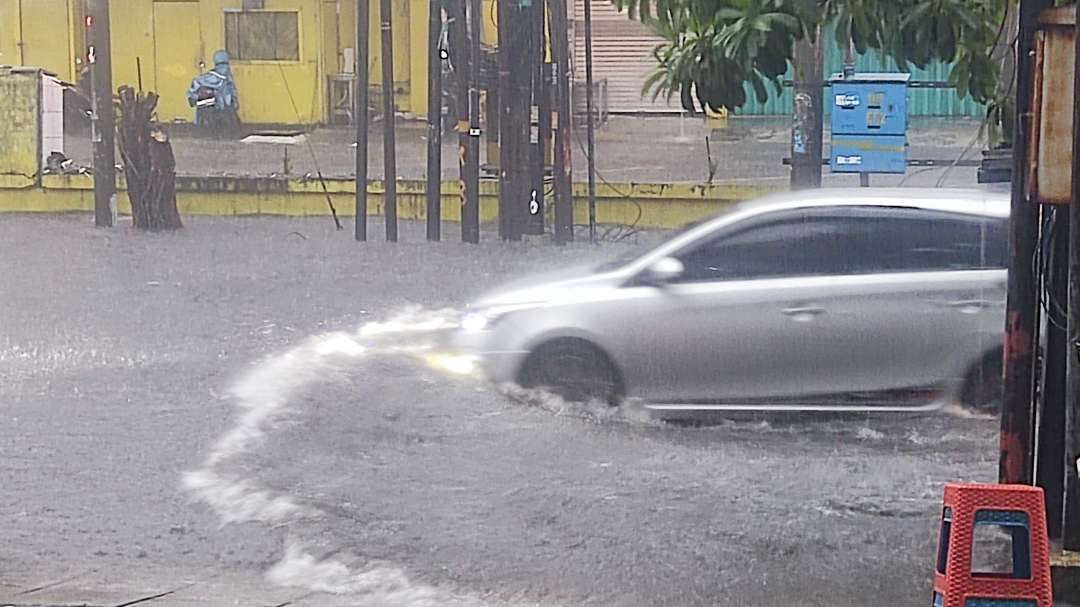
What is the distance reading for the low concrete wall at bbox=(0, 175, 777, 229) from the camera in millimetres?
6520

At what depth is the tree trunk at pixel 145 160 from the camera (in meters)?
6.64

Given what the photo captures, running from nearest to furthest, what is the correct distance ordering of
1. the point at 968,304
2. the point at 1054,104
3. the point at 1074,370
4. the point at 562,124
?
the point at 1054,104 < the point at 1074,370 < the point at 968,304 < the point at 562,124

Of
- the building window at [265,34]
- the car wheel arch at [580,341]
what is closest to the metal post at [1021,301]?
the car wheel arch at [580,341]

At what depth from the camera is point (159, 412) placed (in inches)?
261

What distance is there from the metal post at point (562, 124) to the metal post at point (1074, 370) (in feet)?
6.46

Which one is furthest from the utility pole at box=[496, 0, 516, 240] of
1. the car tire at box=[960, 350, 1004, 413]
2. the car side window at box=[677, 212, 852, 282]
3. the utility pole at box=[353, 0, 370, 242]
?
the car tire at box=[960, 350, 1004, 413]

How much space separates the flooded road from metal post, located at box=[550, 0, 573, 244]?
15 cm

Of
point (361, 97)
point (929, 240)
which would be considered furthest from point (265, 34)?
point (929, 240)

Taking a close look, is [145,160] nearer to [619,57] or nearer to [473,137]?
[473,137]

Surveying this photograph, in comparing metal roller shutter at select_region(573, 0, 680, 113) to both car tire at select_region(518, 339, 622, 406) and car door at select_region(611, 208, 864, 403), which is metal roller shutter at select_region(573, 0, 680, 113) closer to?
car door at select_region(611, 208, 864, 403)

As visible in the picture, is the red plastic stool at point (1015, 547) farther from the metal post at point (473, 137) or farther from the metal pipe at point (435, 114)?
the metal pipe at point (435, 114)

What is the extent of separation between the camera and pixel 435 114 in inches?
259

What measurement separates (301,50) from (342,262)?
2.96ft

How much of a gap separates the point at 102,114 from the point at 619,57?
218cm
